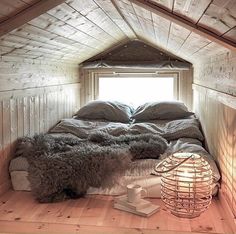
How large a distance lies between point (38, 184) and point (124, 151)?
28.7 inches

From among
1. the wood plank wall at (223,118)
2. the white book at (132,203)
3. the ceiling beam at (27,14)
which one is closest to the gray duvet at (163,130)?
the wood plank wall at (223,118)

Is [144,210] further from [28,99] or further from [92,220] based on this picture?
[28,99]

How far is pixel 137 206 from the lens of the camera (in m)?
2.34

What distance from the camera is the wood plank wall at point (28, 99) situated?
2775 millimetres

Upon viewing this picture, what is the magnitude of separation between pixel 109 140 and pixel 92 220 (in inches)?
41.1

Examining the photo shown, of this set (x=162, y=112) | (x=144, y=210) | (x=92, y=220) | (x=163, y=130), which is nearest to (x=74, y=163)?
(x=92, y=220)

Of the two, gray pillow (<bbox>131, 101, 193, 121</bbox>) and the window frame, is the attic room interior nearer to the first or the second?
gray pillow (<bbox>131, 101, 193, 121</bbox>)

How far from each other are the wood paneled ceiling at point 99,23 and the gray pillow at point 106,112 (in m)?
0.73

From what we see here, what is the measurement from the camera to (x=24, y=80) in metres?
3.18

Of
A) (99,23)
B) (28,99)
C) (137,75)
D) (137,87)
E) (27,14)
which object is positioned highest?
(99,23)

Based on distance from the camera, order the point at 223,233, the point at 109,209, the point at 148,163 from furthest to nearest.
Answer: the point at 148,163 < the point at 109,209 < the point at 223,233

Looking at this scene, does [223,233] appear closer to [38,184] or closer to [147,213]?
[147,213]

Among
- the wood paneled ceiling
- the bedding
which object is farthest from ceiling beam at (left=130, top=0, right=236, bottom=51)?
the bedding

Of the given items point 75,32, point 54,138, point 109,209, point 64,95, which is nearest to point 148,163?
point 109,209
